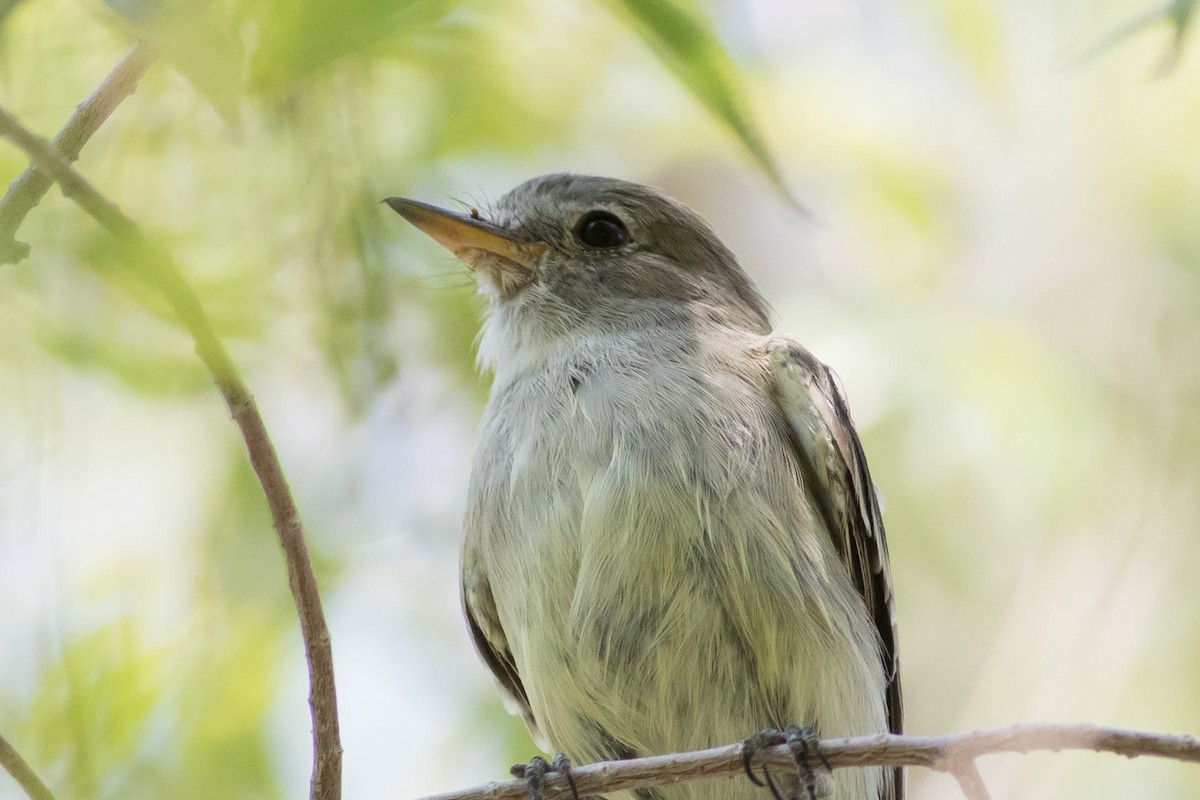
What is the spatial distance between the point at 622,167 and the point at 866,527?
3.96 meters

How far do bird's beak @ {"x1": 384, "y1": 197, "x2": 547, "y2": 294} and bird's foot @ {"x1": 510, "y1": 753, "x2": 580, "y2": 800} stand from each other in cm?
194

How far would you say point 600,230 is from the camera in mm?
5039

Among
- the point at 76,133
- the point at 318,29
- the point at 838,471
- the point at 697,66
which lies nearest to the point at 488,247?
the point at 838,471

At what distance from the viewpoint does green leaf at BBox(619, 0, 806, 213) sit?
2.19m

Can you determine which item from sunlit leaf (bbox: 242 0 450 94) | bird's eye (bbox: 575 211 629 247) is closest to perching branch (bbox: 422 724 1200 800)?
sunlit leaf (bbox: 242 0 450 94)

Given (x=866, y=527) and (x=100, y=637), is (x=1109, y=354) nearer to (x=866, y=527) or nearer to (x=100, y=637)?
(x=866, y=527)

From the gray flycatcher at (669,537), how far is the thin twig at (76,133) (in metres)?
1.80

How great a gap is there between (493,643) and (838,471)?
1.39m

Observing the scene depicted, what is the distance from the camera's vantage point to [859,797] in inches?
164

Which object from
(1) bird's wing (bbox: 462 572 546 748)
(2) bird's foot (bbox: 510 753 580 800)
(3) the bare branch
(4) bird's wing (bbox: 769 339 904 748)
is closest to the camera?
(3) the bare branch

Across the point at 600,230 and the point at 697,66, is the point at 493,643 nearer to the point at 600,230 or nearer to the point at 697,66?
the point at 600,230

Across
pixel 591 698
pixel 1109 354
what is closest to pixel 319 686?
pixel 591 698

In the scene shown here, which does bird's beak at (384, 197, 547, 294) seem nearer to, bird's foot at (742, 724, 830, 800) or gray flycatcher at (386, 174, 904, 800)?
gray flycatcher at (386, 174, 904, 800)

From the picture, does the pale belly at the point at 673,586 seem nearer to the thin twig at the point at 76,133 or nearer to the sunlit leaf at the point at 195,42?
the thin twig at the point at 76,133
